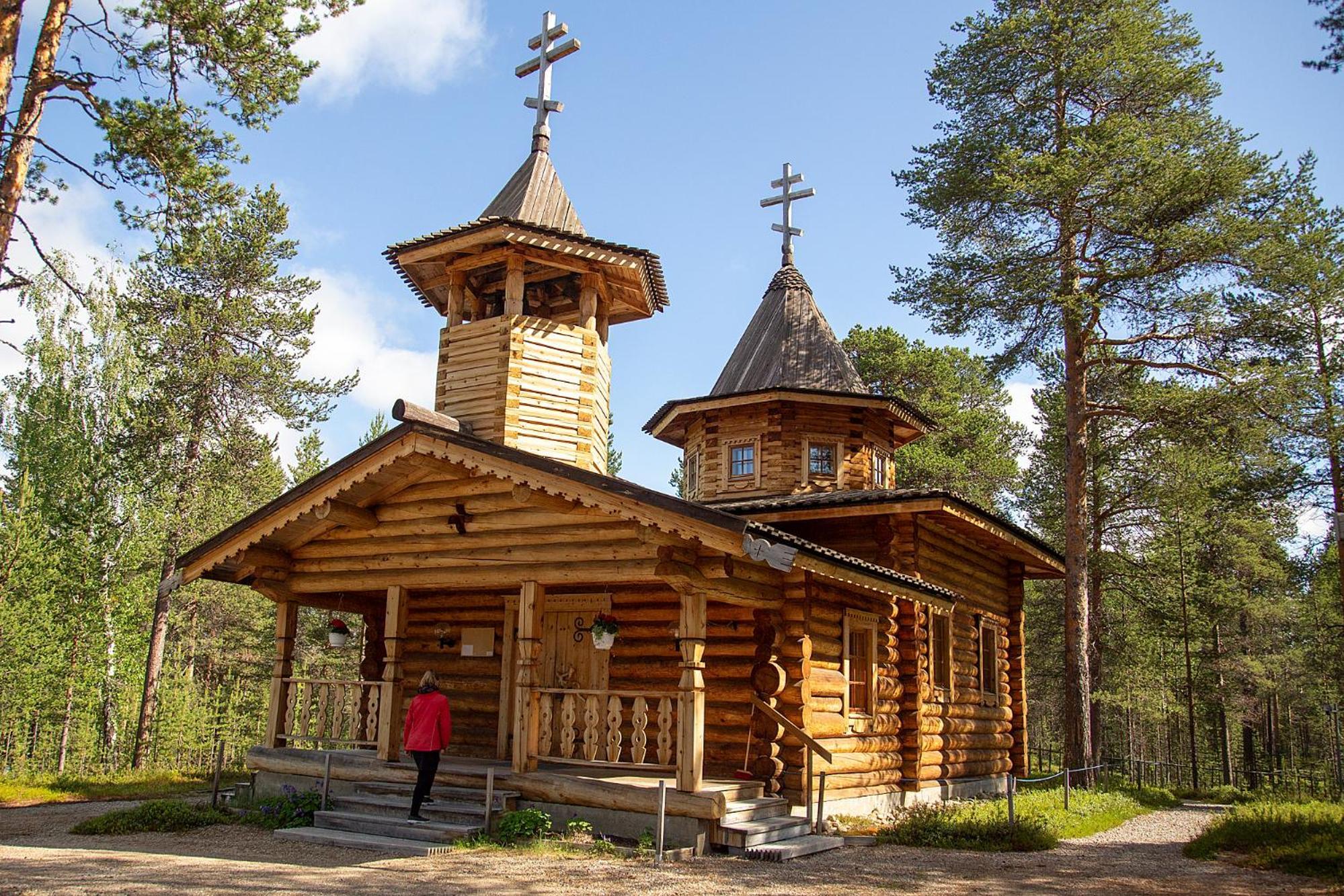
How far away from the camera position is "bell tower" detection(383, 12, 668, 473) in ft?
53.0

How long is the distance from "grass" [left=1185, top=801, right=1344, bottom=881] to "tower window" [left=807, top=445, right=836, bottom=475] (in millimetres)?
9045

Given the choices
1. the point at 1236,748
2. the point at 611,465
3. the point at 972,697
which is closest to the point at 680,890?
the point at 972,697

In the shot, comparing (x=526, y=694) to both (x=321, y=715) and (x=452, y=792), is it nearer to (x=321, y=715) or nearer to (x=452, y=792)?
(x=452, y=792)

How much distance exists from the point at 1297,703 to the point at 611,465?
36119 mm

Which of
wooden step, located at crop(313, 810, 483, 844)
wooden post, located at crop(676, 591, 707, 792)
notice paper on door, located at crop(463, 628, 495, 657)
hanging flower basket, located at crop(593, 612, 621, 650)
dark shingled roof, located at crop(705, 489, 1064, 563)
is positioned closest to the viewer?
wooden post, located at crop(676, 591, 707, 792)

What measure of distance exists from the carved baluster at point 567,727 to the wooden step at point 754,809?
8.34ft

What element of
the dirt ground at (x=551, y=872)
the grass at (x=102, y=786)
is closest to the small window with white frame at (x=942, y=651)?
the dirt ground at (x=551, y=872)

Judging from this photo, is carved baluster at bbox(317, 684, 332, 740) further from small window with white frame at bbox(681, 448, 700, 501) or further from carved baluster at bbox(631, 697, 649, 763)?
small window with white frame at bbox(681, 448, 700, 501)

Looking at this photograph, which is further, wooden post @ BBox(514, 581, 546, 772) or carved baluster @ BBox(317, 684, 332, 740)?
carved baluster @ BBox(317, 684, 332, 740)

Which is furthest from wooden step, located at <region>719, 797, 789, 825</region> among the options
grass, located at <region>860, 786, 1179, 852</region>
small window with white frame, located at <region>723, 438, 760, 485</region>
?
small window with white frame, located at <region>723, 438, 760, 485</region>

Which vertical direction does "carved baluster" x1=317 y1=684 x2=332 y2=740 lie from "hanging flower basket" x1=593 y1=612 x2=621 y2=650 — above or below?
below

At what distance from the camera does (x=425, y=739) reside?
37.8ft

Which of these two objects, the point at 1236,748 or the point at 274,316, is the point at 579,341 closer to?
the point at 274,316

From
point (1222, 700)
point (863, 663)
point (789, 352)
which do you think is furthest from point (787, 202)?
point (1222, 700)
